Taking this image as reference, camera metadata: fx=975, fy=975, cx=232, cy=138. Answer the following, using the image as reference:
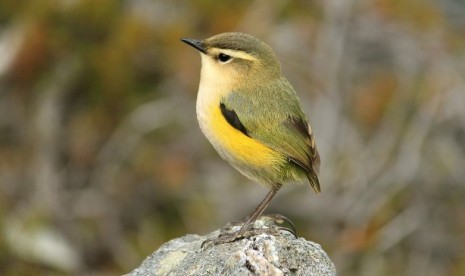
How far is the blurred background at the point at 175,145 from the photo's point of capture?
916cm

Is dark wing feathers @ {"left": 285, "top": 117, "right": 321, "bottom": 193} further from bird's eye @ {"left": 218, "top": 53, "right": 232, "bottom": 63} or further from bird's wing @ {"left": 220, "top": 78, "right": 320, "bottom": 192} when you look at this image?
bird's eye @ {"left": 218, "top": 53, "right": 232, "bottom": 63}

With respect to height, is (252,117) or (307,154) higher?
(252,117)

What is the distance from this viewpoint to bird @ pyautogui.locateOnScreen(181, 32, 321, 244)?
5.51m

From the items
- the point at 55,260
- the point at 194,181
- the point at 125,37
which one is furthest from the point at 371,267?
the point at 125,37

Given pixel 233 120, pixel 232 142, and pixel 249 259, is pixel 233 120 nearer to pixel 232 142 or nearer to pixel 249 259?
pixel 232 142

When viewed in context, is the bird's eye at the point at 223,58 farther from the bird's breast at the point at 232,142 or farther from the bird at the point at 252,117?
the bird's breast at the point at 232,142

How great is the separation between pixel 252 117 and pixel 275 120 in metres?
0.14

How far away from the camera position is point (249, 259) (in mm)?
4918

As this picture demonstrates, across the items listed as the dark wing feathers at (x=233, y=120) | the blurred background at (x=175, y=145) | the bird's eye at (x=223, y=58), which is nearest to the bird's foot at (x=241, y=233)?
the dark wing feathers at (x=233, y=120)

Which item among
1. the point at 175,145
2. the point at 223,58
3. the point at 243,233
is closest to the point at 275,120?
the point at 223,58

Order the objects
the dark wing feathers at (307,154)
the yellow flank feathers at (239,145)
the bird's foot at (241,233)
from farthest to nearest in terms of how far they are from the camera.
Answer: the dark wing feathers at (307,154) → the yellow flank feathers at (239,145) → the bird's foot at (241,233)

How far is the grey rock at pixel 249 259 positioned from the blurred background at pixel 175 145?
3403 millimetres

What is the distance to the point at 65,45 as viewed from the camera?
10.1m

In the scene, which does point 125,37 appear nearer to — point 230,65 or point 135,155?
point 135,155
